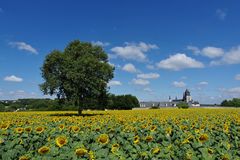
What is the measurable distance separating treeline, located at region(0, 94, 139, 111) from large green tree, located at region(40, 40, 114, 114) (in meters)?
0.91

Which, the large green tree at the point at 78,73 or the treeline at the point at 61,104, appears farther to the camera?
the treeline at the point at 61,104

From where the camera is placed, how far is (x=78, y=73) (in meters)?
32.6

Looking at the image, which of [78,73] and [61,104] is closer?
[78,73]

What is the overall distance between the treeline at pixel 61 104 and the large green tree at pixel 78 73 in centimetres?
91

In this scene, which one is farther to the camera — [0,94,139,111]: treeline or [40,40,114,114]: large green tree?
[0,94,139,111]: treeline

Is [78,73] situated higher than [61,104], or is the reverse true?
[78,73]

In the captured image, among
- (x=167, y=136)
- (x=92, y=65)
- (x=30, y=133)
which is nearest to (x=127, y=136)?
(x=167, y=136)

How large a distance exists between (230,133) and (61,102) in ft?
89.2

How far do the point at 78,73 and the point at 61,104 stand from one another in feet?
18.4

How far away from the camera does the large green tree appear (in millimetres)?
33094

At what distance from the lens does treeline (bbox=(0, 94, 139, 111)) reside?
1448 inches

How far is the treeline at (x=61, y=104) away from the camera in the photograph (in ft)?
121

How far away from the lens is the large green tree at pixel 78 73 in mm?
33094

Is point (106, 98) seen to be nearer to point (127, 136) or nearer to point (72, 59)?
point (72, 59)
